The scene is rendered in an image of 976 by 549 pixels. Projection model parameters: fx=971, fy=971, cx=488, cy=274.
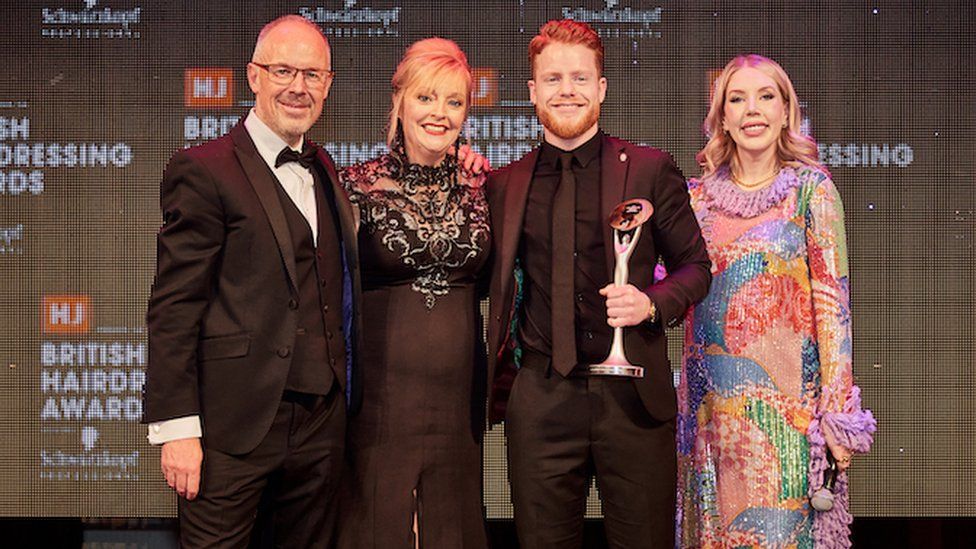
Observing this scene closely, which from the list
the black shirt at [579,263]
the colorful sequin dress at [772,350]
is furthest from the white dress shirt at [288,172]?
the colorful sequin dress at [772,350]

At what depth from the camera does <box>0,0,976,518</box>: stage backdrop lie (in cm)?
423

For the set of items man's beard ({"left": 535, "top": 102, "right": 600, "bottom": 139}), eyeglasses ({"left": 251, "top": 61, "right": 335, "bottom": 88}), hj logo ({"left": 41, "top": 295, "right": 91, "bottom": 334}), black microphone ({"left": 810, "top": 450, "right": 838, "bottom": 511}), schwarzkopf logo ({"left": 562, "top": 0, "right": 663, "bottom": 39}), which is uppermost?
schwarzkopf logo ({"left": 562, "top": 0, "right": 663, "bottom": 39})

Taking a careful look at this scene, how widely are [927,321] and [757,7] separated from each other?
5.11 feet

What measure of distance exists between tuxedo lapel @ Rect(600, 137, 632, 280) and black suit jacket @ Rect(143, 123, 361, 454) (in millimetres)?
825

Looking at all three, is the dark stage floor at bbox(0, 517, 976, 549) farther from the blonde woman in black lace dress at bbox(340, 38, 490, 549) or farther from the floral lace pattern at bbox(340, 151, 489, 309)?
the floral lace pattern at bbox(340, 151, 489, 309)

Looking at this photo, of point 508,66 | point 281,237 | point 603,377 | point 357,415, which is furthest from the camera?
point 508,66

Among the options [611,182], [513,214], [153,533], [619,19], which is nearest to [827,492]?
[611,182]

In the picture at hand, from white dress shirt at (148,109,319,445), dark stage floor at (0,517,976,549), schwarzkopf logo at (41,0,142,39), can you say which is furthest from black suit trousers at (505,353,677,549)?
schwarzkopf logo at (41,0,142,39)

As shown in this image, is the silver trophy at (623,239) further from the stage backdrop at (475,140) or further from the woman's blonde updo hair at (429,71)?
the stage backdrop at (475,140)

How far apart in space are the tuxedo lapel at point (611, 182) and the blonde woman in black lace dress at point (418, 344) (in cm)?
36

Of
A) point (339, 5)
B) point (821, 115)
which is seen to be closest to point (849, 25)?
point (821, 115)

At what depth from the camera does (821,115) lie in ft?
13.9

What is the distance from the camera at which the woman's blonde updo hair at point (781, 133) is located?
2.95 meters

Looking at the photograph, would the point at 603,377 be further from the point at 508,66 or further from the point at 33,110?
the point at 33,110
